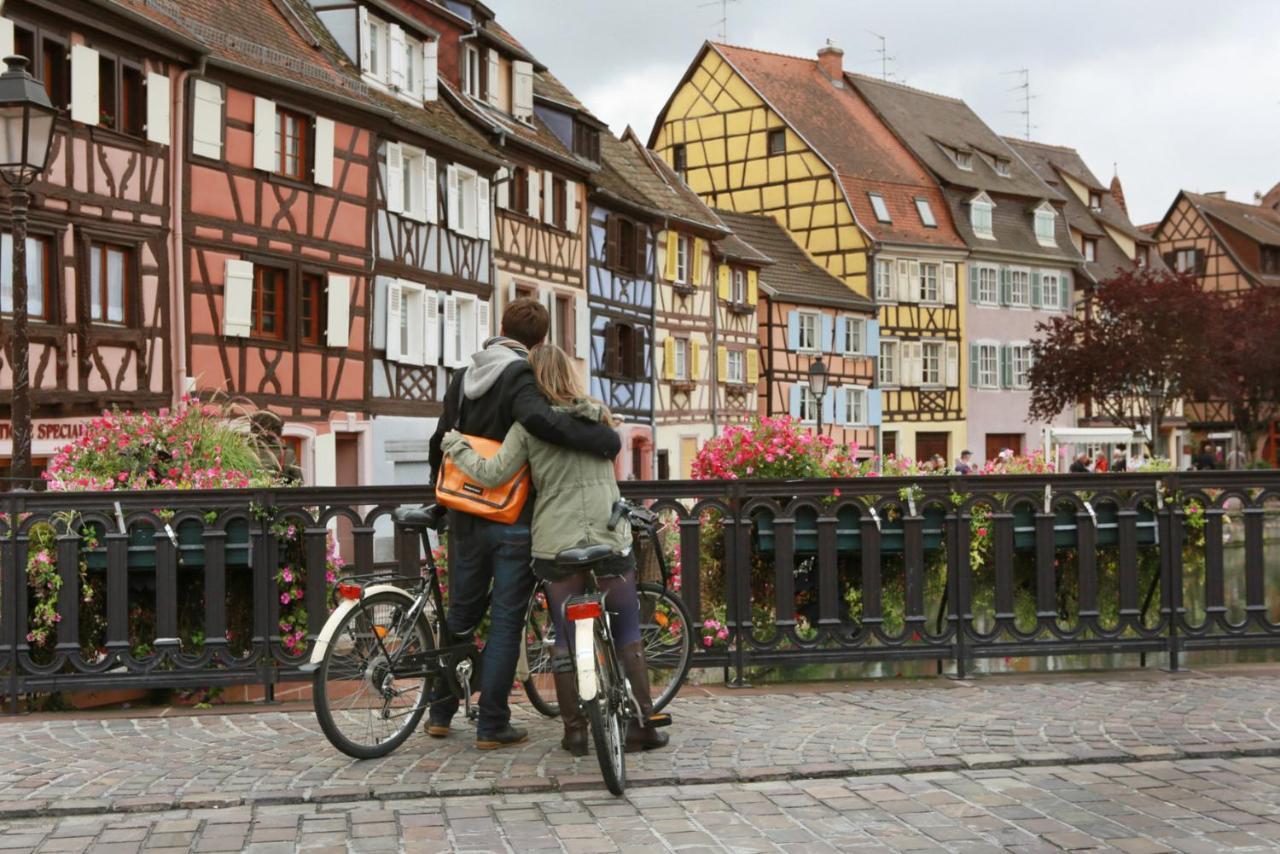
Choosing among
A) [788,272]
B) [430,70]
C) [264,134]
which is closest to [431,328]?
[430,70]

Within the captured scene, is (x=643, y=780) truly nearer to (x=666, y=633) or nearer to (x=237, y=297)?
(x=666, y=633)

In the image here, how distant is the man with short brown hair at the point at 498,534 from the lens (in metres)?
6.85

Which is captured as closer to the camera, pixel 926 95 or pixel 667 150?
pixel 667 150

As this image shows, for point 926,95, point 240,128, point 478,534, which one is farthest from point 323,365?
point 926,95

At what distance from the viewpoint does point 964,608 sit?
9008 mm

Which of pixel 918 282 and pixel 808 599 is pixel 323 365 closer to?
pixel 808 599

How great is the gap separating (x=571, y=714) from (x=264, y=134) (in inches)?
753

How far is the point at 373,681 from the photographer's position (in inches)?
271

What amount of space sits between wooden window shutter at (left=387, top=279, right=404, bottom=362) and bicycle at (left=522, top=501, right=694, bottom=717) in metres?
20.7

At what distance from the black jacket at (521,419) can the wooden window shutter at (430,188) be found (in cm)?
2280

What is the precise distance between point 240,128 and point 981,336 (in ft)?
132

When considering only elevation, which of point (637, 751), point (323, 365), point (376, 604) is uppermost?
point (323, 365)

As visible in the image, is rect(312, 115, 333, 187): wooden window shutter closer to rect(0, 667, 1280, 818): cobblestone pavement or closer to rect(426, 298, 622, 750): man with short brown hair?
rect(0, 667, 1280, 818): cobblestone pavement

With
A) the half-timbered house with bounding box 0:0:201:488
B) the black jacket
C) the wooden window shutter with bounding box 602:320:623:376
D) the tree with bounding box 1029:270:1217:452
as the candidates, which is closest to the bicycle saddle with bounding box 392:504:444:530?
the black jacket
